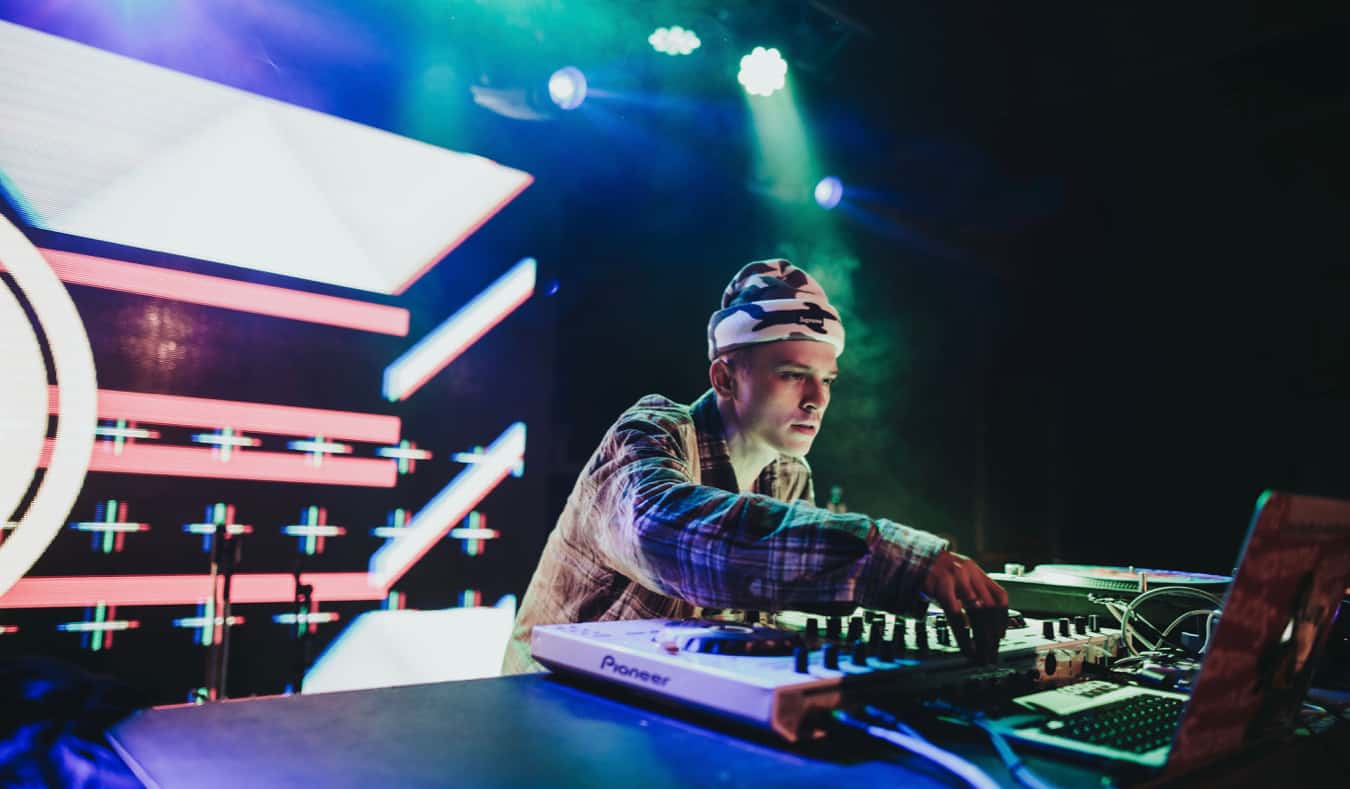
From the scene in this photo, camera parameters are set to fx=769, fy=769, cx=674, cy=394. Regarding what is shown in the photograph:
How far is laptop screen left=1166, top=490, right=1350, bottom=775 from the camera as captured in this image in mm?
517

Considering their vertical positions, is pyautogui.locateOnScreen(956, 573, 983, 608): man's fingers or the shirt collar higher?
the shirt collar

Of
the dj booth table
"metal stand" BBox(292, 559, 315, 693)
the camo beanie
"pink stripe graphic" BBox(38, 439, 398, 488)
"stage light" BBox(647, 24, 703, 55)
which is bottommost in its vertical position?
"metal stand" BBox(292, 559, 315, 693)

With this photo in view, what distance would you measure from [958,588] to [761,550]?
0.68 feet

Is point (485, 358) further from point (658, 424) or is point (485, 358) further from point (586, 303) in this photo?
point (658, 424)

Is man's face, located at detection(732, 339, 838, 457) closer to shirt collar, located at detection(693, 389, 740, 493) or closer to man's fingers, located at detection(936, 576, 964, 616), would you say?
shirt collar, located at detection(693, 389, 740, 493)

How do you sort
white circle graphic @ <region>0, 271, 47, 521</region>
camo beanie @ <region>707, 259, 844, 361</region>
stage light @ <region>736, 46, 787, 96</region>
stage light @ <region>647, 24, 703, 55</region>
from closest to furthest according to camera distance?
1. camo beanie @ <region>707, 259, 844, 361</region>
2. white circle graphic @ <region>0, 271, 47, 521</region>
3. stage light @ <region>647, 24, 703, 55</region>
4. stage light @ <region>736, 46, 787, 96</region>

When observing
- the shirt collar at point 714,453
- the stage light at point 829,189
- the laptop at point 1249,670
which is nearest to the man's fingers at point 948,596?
the laptop at point 1249,670

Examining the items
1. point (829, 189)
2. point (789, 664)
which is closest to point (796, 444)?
point (789, 664)

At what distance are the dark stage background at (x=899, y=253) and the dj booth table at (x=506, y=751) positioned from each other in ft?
7.98

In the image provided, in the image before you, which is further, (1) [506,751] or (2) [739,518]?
(2) [739,518]

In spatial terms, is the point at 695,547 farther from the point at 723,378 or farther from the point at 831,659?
the point at 723,378

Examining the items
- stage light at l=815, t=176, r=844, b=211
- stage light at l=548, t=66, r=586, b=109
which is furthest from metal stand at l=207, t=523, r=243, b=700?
stage light at l=815, t=176, r=844, b=211

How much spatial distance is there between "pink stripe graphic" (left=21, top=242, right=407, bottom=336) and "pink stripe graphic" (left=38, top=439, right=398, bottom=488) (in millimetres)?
535

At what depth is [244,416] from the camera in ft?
9.29
